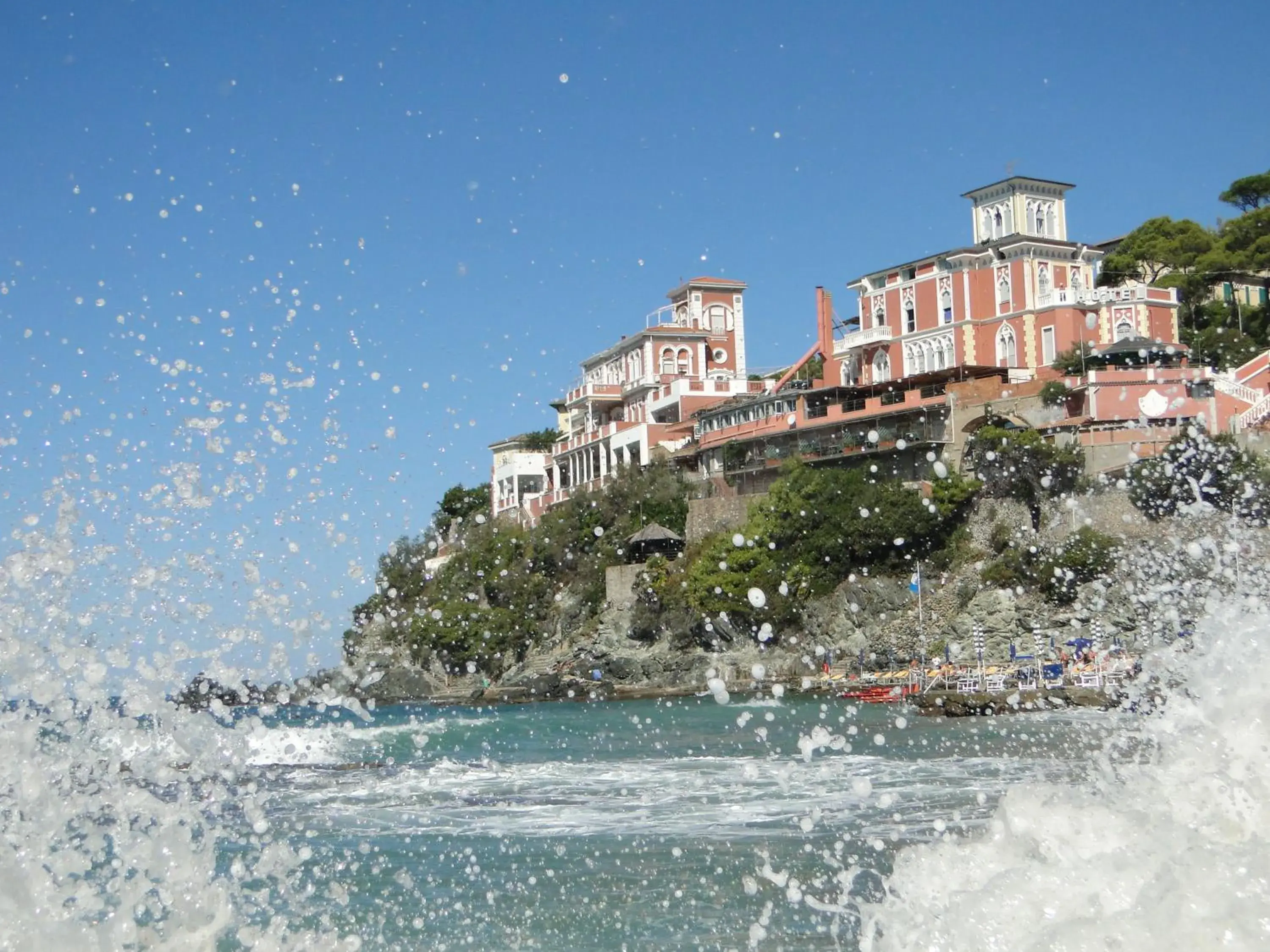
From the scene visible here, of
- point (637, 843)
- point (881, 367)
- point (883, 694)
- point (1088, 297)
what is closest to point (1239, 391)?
point (1088, 297)

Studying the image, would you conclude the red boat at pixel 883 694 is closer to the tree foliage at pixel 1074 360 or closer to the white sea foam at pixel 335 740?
the white sea foam at pixel 335 740

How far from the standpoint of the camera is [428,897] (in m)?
15.5

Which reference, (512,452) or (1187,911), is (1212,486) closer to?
(1187,911)

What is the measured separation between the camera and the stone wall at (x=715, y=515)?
202 ft

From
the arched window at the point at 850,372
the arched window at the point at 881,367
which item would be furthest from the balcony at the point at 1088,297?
the arched window at the point at 850,372

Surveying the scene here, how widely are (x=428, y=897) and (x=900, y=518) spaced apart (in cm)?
3913

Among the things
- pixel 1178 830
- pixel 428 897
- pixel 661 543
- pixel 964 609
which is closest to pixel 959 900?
pixel 1178 830

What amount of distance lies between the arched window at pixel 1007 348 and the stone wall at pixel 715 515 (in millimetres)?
11085

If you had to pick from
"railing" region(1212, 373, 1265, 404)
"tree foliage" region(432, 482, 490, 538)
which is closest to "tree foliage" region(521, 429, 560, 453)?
"tree foliage" region(432, 482, 490, 538)

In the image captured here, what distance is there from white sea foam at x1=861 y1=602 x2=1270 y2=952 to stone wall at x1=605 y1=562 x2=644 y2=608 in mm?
48919

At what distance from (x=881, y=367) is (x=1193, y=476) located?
19.0 m

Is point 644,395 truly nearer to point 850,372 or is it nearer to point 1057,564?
point 850,372

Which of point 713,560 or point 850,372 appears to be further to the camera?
point 850,372

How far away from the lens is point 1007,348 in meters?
57.2
